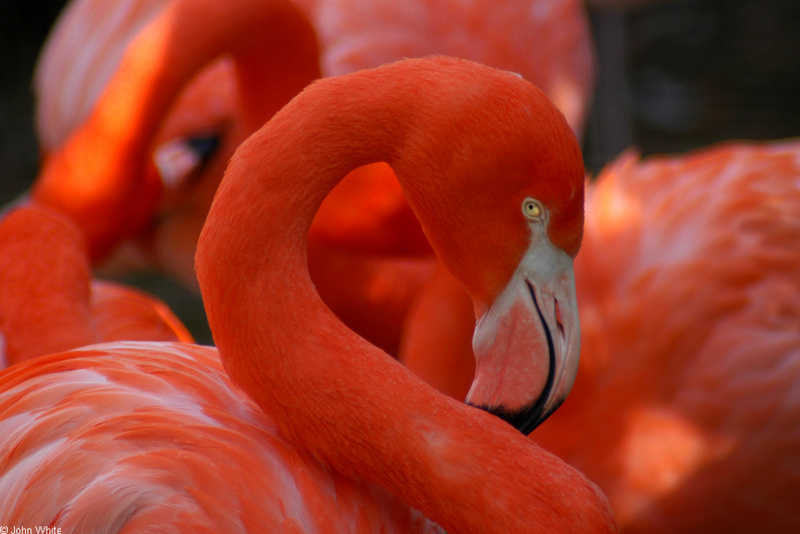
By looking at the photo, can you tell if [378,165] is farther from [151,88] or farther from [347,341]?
[347,341]

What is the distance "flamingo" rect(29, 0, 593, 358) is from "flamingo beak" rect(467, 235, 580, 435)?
1.20 meters

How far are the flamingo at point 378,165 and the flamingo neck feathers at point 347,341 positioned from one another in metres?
1.26

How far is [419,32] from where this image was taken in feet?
10.4

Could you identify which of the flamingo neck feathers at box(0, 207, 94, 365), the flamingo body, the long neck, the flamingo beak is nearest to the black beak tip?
the flamingo beak

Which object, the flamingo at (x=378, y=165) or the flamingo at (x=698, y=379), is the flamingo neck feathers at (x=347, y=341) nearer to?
the flamingo at (x=698, y=379)

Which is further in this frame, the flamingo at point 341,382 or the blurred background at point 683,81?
the blurred background at point 683,81

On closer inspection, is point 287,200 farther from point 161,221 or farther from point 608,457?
point 161,221

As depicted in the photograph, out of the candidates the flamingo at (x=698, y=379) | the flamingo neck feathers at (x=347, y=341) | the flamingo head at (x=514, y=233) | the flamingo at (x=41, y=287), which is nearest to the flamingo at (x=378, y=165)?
the flamingo at (x=698, y=379)

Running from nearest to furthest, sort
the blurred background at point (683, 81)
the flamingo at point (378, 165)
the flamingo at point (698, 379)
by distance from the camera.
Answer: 1. the flamingo at point (698, 379)
2. the flamingo at point (378, 165)
3. the blurred background at point (683, 81)

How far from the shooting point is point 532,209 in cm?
148

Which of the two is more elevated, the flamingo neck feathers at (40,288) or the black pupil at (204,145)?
the flamingo neck feathers at (40,288)

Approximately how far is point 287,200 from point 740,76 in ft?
15.5

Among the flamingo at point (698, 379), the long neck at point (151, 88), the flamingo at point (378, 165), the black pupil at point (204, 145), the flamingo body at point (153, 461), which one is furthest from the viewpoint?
the black pupil at point (204, 145)

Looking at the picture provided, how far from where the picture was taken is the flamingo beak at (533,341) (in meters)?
1.51
